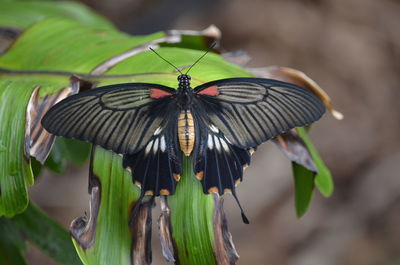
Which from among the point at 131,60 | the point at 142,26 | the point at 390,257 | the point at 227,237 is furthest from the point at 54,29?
the point at 390,257

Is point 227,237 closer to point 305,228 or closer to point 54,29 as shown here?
point 54,29

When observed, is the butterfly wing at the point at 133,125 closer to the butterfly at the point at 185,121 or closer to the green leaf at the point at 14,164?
the butterfly at the point at 185,121

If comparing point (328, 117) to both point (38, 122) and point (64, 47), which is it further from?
point (38, 122)

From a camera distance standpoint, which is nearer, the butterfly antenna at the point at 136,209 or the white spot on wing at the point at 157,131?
the butterfly antenna at the point at 136,209

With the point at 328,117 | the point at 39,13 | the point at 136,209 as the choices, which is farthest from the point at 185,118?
the point at 328,117

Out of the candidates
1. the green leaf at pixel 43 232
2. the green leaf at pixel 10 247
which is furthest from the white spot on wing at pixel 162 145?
the green leaf at pixel 10 247

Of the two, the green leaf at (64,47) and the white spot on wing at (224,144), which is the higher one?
the green leaf at (64,47)

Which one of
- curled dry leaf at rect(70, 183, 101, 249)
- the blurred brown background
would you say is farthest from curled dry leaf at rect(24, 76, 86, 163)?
the blurred brown background
